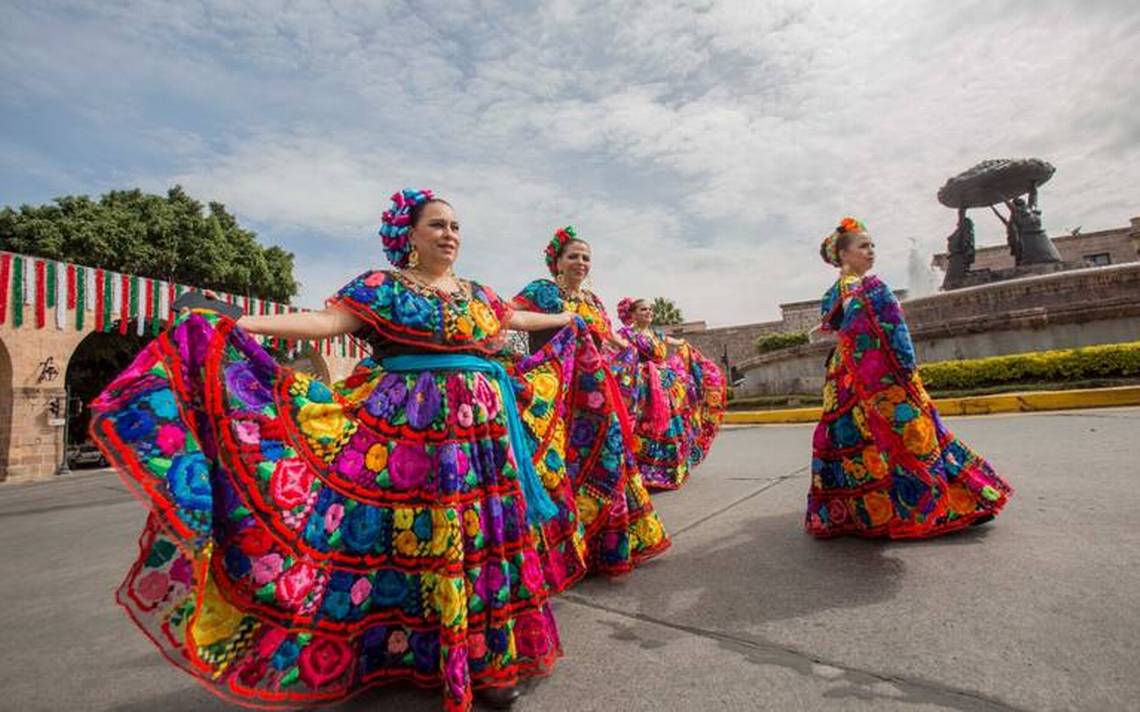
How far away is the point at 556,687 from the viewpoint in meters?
1.87

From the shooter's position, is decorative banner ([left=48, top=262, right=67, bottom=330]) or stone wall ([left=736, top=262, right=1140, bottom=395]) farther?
decorative banner ([left=48, top=262, right=67, bottom=330])

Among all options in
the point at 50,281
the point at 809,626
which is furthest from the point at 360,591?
the point at 50,281

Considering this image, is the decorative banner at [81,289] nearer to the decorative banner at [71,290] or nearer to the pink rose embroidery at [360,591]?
the decorative banner at [71,290]

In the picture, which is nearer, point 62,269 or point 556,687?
point 556,687

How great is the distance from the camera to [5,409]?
1648cm

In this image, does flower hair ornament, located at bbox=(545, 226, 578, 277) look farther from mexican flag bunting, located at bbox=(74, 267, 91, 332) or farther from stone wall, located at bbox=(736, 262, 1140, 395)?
mexican flag bunting, located at bbox=(74, 267, 91, 332)

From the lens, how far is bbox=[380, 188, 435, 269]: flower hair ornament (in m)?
2.41

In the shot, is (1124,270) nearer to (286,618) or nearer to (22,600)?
(286,618)

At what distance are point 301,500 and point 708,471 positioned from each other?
4.95 metres

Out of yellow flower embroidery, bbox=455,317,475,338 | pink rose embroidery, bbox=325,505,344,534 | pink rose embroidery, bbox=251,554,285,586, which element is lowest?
pink rose embroidery, bbox=251,554,285,586

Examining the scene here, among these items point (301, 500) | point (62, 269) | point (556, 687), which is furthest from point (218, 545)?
point (62, 269)

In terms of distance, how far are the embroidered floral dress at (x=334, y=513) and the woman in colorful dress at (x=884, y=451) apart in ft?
6.49

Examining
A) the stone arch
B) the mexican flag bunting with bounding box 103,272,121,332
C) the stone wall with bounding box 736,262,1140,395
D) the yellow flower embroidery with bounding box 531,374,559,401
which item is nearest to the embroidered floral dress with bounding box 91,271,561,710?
the yellow flower embroidery with bounding box 531,374,559,401

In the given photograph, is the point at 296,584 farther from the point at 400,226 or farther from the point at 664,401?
the point at 664,401
